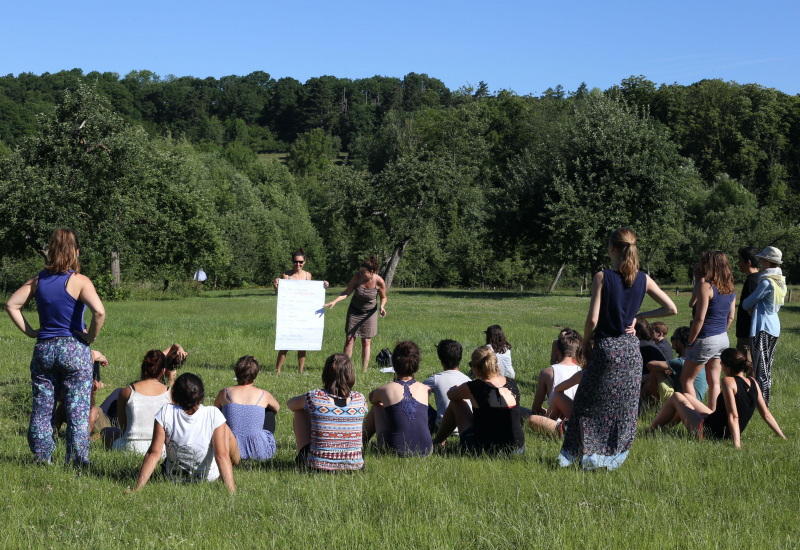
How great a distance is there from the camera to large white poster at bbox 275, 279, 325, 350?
500 inches

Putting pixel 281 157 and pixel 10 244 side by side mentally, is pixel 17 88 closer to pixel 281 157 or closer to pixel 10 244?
pixel 281 157

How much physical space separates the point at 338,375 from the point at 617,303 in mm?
2421

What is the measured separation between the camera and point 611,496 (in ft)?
17.7

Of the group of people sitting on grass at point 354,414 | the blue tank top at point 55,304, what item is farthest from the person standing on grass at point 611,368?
the blue tank top at point 55,304

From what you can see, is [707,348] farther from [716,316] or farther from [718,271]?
[718,271]

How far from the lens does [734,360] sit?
7570 millimetres

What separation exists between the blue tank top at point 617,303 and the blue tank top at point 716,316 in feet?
8.56

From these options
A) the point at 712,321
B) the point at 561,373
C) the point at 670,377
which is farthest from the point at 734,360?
the point at 670,377

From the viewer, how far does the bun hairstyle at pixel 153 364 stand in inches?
276

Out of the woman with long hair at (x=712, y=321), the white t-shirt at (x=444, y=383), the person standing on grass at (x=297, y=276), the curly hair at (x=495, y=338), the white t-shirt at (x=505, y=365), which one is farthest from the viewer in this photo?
the person standing on grass at (x=297, y=276)

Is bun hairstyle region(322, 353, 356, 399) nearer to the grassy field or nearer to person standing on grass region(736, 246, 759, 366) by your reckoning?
the grassy field

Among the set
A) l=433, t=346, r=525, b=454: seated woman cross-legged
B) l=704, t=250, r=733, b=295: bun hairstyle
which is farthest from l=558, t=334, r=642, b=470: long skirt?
l=704, t=250, r=733, b=295: bun hairstyle

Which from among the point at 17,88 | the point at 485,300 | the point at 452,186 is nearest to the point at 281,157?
the point at 17,88

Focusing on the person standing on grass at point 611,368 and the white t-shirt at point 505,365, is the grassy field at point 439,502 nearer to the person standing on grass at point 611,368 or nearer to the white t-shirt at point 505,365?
the person standing on grass at point 611,368
